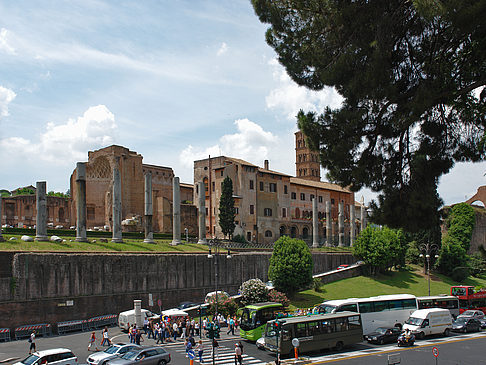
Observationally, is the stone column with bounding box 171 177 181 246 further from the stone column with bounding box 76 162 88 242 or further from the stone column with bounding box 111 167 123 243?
the stone column with bounding box 76 162 88 242

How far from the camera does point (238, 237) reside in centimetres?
5675

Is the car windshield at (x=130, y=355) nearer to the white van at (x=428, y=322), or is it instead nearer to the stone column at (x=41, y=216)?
the white van at (x=428, y=322)

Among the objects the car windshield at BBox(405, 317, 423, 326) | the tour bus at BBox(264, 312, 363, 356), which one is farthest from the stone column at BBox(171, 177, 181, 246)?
the car windshield at BBox(405, 317, 423, 326)

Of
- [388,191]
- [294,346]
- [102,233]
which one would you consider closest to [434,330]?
[294,346]

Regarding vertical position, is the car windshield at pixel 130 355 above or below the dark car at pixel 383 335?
above

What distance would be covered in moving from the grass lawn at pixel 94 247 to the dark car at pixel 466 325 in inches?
861

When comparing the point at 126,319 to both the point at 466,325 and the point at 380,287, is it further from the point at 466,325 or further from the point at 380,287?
the point at 380,287

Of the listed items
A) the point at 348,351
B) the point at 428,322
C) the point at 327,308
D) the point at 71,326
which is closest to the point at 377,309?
the point at 428,322

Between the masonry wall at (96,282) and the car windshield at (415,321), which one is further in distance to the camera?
the masonry wall at (96,282)

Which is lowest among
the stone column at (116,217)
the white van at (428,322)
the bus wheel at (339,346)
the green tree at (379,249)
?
the bus wheel at (339,346)

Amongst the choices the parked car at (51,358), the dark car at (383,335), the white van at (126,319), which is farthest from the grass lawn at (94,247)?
the dark car at (383,335)

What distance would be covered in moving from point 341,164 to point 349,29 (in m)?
3.96

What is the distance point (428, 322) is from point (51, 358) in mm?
20137

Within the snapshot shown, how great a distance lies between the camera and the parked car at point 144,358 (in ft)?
61.1
